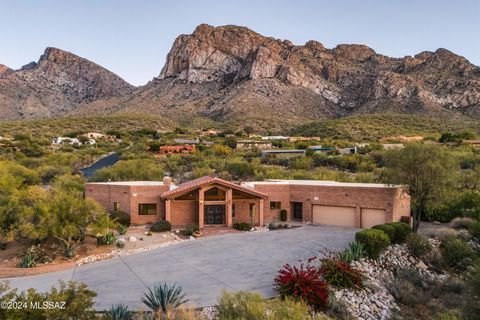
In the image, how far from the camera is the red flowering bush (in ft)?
45.0

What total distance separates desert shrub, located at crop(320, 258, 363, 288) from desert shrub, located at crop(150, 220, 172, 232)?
484 inches

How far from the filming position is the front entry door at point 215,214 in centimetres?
2730

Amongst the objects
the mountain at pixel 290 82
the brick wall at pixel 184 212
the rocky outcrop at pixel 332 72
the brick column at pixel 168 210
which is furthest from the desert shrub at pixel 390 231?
the rocky outcrop at pixel 332 72

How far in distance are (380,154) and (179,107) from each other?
72142 millimetres

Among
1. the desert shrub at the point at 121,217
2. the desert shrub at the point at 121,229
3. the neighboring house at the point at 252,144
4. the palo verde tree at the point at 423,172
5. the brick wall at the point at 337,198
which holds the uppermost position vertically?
the neighboring house at the point at 252,144

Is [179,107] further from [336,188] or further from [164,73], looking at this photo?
[336,188]


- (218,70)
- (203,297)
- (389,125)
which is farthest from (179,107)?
(203,297)

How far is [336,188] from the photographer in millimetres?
27391

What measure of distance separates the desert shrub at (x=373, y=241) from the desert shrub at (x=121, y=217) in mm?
14702

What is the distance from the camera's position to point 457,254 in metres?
20.9

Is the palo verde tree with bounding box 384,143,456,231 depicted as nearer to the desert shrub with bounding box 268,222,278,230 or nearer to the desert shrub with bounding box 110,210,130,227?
the desert shrub with bounding box 268,222,278,230

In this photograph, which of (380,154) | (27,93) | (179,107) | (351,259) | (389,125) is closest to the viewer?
(351,259)

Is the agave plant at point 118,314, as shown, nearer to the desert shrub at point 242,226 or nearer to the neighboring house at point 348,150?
the desert shrub at point 242,226

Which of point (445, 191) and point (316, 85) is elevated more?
point (316, 85)
